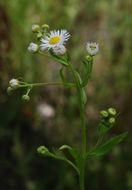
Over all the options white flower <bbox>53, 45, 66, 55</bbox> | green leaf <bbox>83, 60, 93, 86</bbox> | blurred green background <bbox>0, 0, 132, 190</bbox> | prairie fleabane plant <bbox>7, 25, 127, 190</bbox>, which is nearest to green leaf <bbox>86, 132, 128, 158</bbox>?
prairie fleabane plant <bbox>7, 25, 127, 190</bbox>

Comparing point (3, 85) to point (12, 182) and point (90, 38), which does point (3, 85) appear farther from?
point (90, 38)

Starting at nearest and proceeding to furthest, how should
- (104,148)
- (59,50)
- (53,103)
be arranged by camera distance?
(59,50), (104,148), (53,103)

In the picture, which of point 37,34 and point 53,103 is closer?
point 37,34

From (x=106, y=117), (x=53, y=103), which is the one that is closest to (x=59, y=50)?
(x=106, y=117)

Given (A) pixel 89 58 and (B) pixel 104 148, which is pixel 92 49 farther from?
(B) pixel 104 148

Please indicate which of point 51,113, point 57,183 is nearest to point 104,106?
point 51,113

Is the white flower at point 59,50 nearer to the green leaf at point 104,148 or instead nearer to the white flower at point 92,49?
the white flower at point 92,49

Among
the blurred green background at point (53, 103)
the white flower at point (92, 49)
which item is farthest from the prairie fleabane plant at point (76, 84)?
the blurred green background at point (53, 103)
